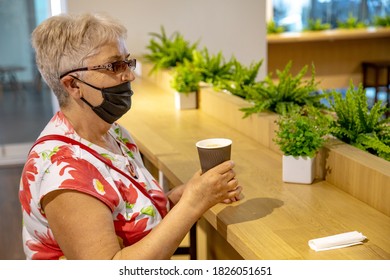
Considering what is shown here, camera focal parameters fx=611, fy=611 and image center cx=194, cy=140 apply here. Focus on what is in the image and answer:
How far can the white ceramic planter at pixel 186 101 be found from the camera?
3.94 m

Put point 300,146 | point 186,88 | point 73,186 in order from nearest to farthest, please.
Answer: point 73,186
point 300,146
point 186,88

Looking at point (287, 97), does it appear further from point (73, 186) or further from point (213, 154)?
point (73, 186)

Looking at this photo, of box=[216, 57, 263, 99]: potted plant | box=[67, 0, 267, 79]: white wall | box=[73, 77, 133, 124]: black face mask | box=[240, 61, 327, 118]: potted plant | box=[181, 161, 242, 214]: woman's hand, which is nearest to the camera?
box=[181, 161, 242, 214]: woman's hand

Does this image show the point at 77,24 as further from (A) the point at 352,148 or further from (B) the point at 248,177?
(A) the point at 352,148

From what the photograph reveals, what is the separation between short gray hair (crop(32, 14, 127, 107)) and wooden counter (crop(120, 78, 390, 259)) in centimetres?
68

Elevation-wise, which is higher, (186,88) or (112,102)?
(112,102)

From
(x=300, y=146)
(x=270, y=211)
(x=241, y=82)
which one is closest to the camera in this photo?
(x=270, y=211)

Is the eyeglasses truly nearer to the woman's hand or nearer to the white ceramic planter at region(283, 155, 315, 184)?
the woman's hand

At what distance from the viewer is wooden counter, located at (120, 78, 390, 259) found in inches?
70.2

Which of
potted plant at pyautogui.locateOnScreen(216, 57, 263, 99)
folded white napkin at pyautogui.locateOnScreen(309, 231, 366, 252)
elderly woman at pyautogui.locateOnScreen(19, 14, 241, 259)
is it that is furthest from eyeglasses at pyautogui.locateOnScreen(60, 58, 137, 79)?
potted plant at pyautogui.locateOnScreen(216, 57, 263, 99)

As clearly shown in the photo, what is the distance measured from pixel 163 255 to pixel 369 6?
10453 millimetres

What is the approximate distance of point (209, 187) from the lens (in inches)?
73.2

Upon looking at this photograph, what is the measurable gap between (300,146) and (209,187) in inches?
22.1

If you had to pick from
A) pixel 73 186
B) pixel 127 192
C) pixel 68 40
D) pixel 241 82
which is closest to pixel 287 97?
pixel 241 82
